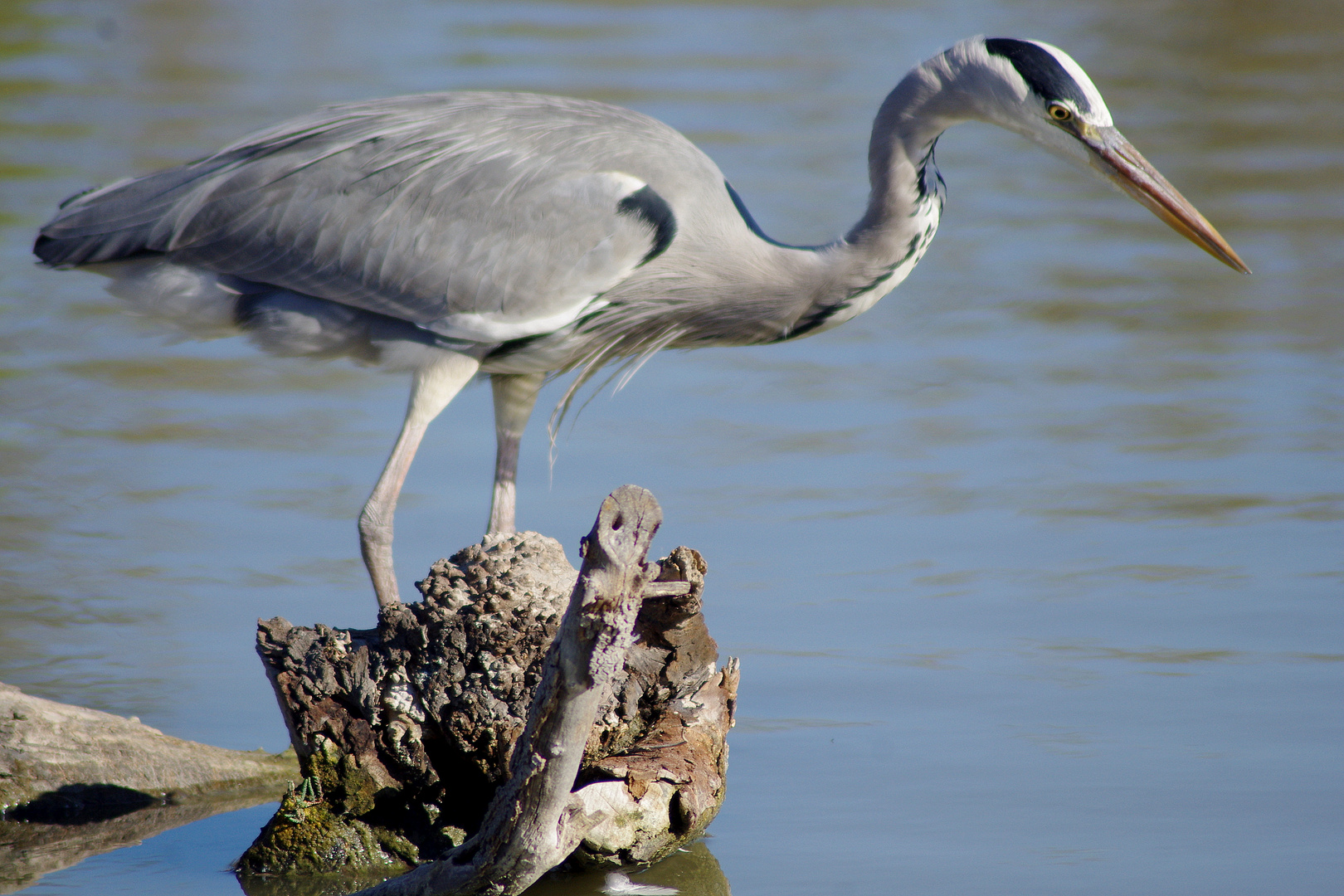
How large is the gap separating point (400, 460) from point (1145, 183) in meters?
2.38

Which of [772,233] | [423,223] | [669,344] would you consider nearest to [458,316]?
[423,223]

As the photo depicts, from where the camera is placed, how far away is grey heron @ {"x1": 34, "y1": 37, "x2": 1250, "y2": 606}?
17.4ft

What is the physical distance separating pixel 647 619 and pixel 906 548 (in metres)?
2.61

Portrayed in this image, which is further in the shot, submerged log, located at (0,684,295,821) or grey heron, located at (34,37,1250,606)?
grey heron, located at (34,37,1250,606)

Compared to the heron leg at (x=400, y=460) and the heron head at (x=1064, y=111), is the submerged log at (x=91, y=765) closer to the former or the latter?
the heron leg at (x=400, y=460)

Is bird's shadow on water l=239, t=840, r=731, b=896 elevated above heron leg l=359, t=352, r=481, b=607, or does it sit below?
below

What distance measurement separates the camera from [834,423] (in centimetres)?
824

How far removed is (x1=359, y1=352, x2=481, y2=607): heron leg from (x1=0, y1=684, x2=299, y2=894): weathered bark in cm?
73

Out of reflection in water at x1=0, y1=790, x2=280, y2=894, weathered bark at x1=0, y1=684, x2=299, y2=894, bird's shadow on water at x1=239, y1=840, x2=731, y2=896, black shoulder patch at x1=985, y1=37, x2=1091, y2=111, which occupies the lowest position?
bird's shadow on water at x1=239, y1=840, x2=731, y2=896

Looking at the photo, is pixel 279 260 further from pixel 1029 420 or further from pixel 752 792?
pixel 1029 420

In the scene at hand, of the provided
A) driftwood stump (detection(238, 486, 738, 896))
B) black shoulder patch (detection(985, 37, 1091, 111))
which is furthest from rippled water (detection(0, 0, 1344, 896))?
black shoulder patch (detection(985, 37, 1091, 111))

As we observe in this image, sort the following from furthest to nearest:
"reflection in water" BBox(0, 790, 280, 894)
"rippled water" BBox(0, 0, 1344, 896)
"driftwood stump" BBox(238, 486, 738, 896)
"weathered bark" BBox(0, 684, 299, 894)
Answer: "rippled water" BBox(0, 0, 1344, 896), "weathered bark" BBox(0, 684, 299, 894), "reflection in water" BBox(0, 790, 280, 894), "driftwood stump" BBox(238, 486, 738, 896)

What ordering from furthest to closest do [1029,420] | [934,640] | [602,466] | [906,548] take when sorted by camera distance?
[1029,420]
[602,466]
[906,548]
[934,640]

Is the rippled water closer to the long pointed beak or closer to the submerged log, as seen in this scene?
the submerged log
